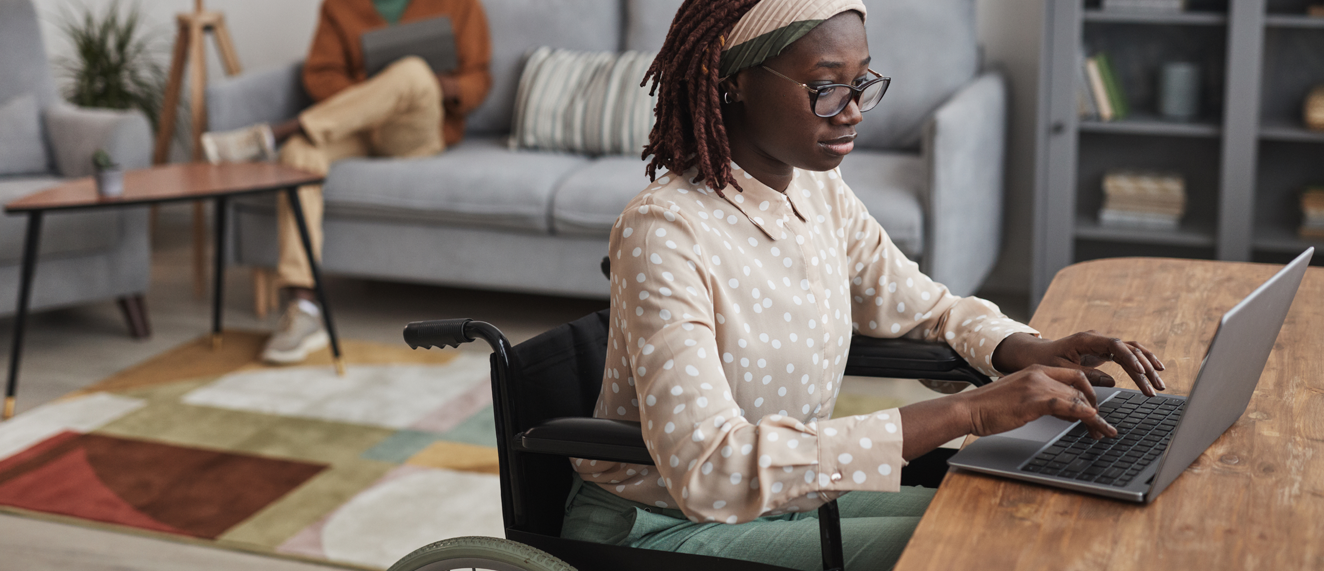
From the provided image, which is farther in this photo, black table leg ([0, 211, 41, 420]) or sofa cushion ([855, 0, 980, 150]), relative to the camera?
sofa cushion ([855, 0, 980, 150])

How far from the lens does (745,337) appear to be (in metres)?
1.07

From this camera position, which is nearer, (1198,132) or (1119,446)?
(1119,446)

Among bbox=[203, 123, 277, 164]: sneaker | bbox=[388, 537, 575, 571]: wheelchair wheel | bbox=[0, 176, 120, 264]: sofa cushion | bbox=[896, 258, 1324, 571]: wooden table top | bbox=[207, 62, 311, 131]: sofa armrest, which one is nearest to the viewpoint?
bbox=[896, 258, 1324, 571]: wooden table top

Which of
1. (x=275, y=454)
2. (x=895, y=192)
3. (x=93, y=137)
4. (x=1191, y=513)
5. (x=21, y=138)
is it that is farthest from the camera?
(x=21, y=138)

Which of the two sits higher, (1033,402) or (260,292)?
(1033,402)

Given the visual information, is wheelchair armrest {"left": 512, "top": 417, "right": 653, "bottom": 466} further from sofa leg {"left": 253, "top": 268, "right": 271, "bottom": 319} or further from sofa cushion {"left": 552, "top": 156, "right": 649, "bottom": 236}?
sofa leg {"left": 253, "top": 268, "right": 271, "bottom": 319}

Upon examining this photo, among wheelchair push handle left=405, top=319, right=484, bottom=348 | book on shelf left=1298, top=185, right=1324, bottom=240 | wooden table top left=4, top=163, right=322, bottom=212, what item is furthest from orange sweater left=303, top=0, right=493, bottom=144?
wheelchair push handle left=405, top=319, right=484, bottom=348

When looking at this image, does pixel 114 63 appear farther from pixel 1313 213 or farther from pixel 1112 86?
pixel 1313 213

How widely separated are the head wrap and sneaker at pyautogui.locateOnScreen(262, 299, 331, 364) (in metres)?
2.36

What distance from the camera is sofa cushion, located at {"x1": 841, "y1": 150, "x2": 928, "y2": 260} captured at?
2799 millimetres

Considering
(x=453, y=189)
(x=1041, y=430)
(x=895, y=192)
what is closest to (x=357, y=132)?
(x=453, y=189)

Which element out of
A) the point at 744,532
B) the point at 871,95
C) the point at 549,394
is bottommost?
the point at 744,532

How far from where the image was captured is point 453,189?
10.6 feet

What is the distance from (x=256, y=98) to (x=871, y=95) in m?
2.90
